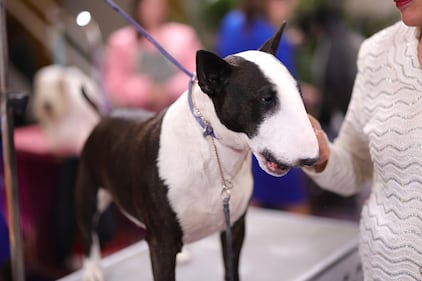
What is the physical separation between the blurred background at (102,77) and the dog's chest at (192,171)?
63 centimetres

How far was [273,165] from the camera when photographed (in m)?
0.66

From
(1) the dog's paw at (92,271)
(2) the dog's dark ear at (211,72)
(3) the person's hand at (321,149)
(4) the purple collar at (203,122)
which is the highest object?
(2) the dog's dark ear at (211,72)

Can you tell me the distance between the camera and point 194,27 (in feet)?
→ 7.59

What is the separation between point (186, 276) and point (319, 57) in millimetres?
1402

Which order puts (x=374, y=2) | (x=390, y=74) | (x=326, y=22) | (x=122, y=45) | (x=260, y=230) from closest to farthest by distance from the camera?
(x=390, y=74), (x=260, y=230), (x=122, y=45), (x=374, y=2), (x=326, y=22)

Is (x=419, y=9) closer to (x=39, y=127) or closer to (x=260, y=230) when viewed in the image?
(x=260, y=230)

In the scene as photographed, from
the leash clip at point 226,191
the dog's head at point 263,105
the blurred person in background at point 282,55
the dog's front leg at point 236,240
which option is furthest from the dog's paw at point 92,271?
the blurred person in background at point 282,55

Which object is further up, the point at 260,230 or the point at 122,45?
the point at 122,45

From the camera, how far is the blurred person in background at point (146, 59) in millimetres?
1650

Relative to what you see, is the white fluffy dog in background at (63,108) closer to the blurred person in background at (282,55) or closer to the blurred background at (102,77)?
the blurred background at (102,77)

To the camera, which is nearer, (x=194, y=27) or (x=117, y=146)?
(x=117, y=146)

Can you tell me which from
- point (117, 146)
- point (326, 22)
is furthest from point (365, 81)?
point (326, 22)

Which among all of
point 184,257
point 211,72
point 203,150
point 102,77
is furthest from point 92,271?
point 102,77

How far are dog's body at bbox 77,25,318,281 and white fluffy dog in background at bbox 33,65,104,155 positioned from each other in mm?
1032
